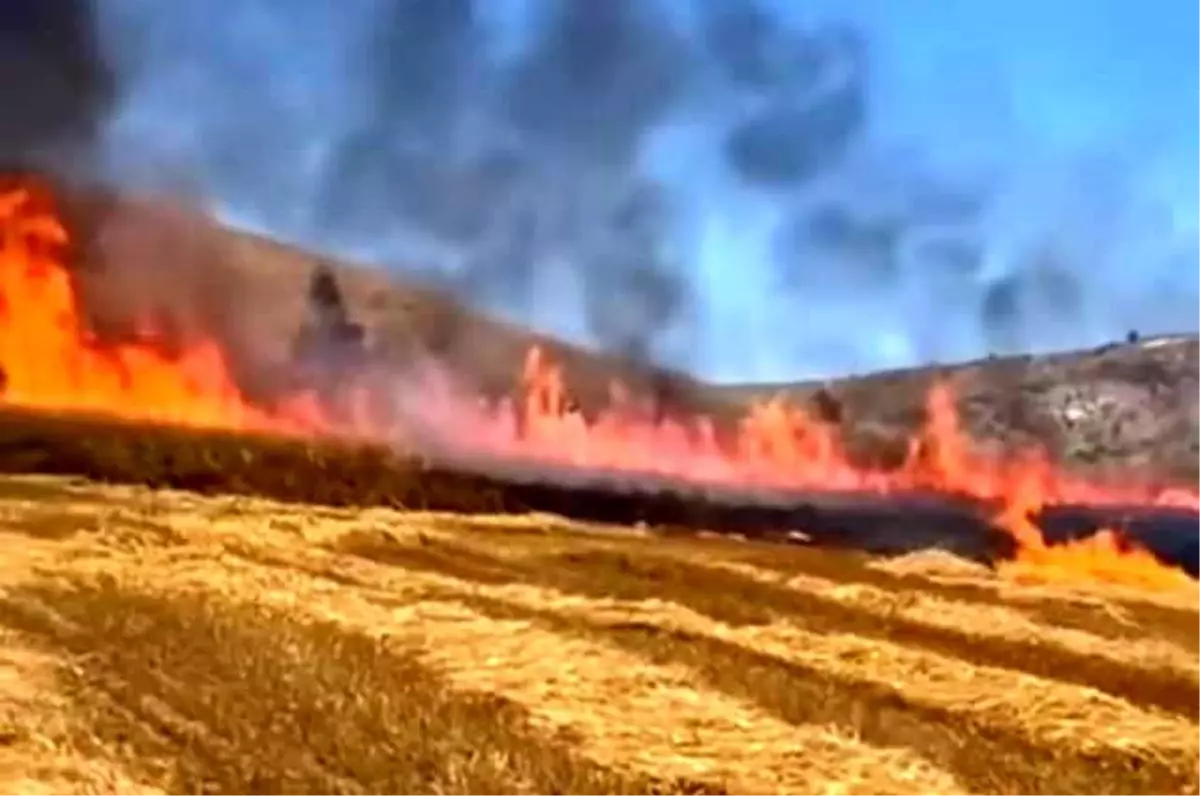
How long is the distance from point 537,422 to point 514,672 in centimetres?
783

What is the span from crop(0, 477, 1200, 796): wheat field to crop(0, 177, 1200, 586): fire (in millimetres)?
2107

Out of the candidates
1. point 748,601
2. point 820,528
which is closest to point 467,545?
point 748,601

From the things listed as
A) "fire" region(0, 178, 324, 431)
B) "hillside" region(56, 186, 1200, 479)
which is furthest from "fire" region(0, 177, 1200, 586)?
"hillside" region(56, 186, 1200, 479)

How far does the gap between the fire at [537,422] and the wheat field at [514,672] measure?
2107mm

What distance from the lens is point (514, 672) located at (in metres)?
3.91

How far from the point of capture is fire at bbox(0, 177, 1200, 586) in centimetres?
908

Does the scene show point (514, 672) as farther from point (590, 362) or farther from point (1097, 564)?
point (590, 362)

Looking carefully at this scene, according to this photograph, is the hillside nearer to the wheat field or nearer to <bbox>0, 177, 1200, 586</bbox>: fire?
<bbox>0, 177, 1200, 586</bbox>: fire

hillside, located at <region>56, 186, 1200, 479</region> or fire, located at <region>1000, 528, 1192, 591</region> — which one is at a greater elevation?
hillside, located at <region>56, 186, 1200, 479</region>

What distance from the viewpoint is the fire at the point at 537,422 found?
908 cm

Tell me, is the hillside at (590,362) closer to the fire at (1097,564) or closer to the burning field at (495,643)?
the fire at (1097,564)

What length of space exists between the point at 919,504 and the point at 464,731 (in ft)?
23.5

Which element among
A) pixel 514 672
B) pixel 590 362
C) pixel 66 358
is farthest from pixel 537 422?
pixel 514 672

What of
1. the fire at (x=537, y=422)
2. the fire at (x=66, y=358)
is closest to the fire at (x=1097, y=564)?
the fire at (x=537, y=422)
